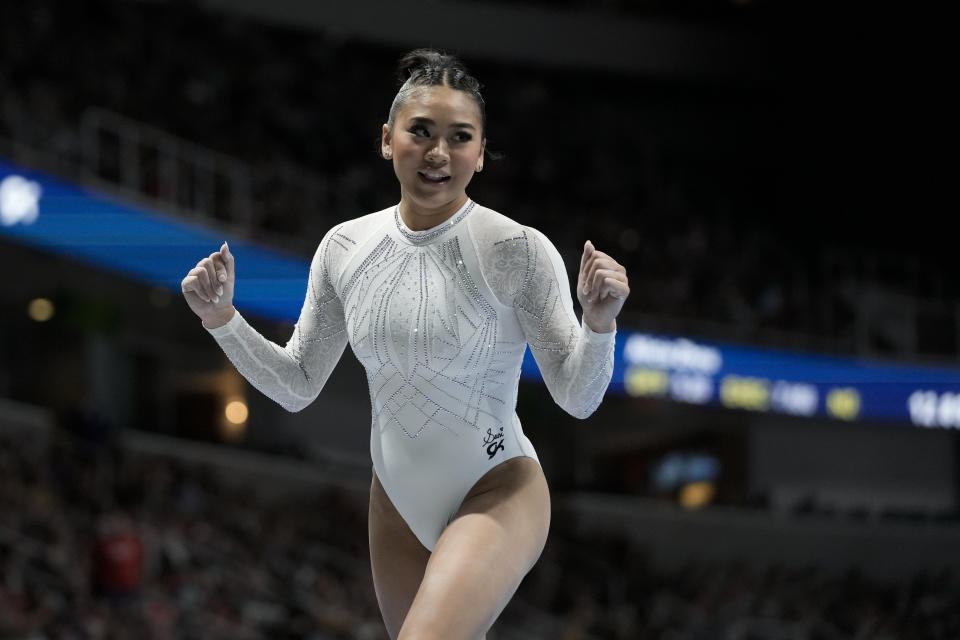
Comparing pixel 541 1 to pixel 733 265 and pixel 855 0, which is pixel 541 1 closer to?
pixel 855 0

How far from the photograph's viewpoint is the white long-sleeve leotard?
346 centimetres

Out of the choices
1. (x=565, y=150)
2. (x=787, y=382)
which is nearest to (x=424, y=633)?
(x=787, y=382)

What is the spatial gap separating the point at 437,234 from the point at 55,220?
10658 mm

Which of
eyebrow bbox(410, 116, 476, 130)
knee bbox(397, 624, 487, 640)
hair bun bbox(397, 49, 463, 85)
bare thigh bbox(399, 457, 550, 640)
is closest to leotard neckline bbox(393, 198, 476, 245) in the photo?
eyebrow bbox(410, 116, 476, 130)

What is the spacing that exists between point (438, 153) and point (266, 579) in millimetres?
9300

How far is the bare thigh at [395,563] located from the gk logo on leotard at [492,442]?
31cm

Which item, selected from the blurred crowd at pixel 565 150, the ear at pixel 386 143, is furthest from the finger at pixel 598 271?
the blurred crowd at pixel 565 150

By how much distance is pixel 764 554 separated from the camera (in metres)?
18.9

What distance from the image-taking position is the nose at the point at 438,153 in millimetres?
3396

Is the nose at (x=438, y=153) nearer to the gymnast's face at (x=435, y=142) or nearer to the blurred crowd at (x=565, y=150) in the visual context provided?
the gymnast's face at (x=435, y=142)

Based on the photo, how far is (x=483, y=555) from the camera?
317 centimetres

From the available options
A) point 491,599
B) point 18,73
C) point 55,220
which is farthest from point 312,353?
point 18,73

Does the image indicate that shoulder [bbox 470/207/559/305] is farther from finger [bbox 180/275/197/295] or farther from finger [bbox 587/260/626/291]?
finger [bbox 180/275/197/295]

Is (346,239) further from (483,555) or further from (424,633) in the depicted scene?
(424,633)
